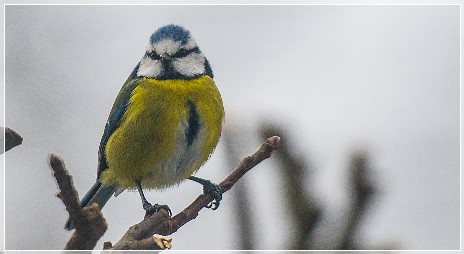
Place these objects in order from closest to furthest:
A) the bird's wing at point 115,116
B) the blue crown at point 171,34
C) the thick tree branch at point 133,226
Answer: the thick tree branch at point 133,226 < the blue crown at point 171,34 < the bird's wing at point 115,116

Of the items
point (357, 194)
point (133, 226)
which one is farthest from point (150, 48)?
point (357, 194)

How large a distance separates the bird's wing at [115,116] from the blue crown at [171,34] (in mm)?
145

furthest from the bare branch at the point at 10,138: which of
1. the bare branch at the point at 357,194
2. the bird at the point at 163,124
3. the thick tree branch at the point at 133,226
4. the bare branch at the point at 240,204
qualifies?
the bird at the point at 163,124

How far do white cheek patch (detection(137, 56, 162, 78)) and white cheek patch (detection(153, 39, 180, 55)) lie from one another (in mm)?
45

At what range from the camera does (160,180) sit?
1.25 meters

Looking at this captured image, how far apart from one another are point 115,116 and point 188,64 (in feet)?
0.61

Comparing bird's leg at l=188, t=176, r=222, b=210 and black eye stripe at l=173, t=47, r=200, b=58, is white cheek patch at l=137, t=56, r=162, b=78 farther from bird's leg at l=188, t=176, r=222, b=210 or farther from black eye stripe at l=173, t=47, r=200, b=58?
bird's leg at l=188, t=176, r=222, b=210

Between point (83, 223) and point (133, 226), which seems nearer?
point (83, 223)

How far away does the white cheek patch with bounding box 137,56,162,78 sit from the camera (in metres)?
1.24

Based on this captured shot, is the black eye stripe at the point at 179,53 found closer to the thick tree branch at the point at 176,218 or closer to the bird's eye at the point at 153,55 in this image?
the bird's eye at the point at 153,55

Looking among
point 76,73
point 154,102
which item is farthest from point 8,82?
point 154,102

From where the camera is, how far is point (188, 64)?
4.10 feet

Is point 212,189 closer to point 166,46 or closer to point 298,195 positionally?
point 166,46

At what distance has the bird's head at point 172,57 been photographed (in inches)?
46.4
